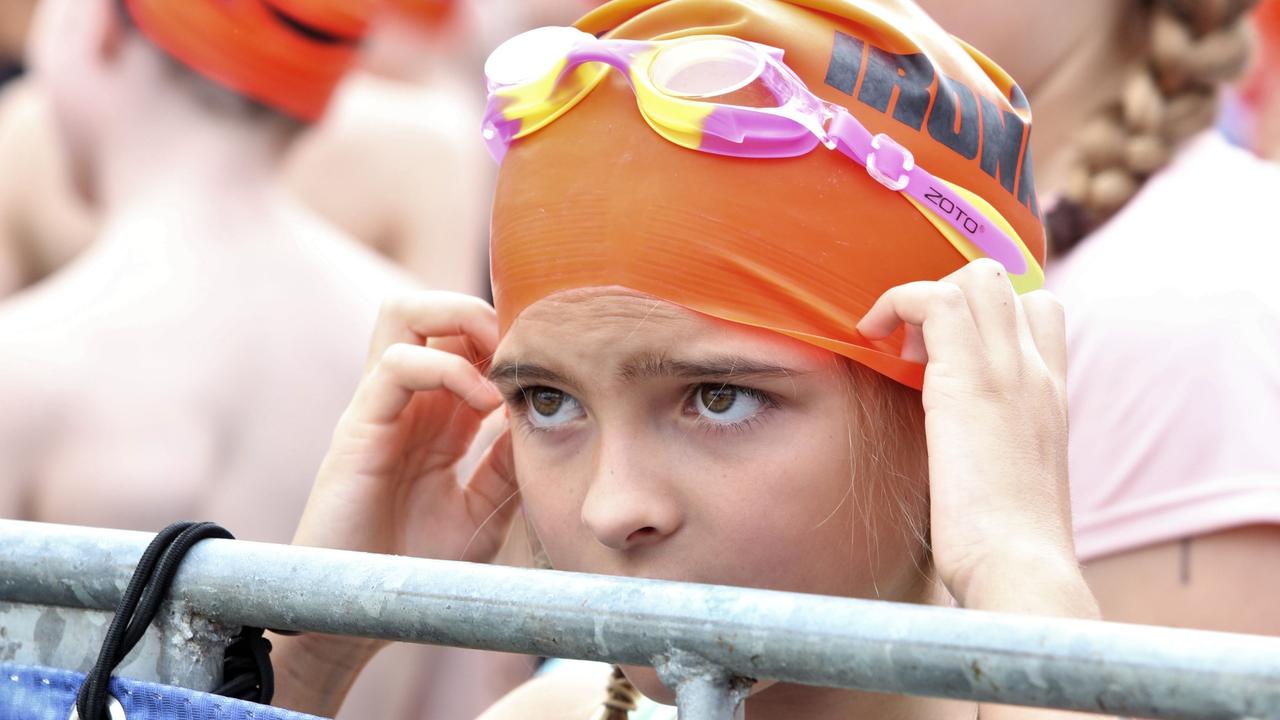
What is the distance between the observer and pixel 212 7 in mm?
3361

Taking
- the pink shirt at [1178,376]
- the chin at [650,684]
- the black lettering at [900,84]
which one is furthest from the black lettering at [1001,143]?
the chin at [650,684]

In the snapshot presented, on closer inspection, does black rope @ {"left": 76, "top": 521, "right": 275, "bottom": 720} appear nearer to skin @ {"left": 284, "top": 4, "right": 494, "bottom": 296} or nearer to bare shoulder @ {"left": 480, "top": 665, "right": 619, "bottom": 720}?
bare shoulder @ {"left": 480, "top": 665, "right": 619, "bottom": 720}

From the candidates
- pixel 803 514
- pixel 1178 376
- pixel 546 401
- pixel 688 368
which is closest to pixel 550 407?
pixel 546 401

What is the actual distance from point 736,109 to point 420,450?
948 millimetres

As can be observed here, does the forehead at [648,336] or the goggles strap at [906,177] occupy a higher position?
the goggles strap at [906,177]

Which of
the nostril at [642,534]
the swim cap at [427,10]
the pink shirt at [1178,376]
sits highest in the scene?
the nostril at [642,534]

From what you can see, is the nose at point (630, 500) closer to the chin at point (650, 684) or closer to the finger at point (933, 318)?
the chin at point (650, 684)

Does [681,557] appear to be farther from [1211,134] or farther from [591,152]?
[1211,134]

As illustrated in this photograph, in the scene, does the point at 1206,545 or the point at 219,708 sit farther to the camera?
the point at 1206,545

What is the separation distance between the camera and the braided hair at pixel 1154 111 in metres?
2.70

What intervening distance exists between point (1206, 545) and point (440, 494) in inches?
47.8

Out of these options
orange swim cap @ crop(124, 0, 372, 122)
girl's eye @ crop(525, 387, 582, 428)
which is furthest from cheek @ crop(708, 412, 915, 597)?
orange swim cap @ crop(124, 0, 372, 122)

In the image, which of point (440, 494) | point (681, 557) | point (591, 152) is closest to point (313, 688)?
point (440, 494)

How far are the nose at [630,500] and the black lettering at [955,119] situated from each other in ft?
1.74
